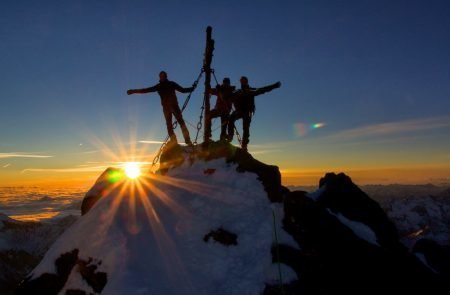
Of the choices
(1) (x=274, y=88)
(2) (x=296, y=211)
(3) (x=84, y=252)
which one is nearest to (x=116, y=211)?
(3) (x=84, y=252)

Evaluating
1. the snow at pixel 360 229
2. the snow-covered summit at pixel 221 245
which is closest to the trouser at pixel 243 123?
the snow-covered summit at pixel 221 245

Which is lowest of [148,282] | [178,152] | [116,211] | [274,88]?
[148,282]

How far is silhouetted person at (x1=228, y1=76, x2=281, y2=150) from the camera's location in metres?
18.1

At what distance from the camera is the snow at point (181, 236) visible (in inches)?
426

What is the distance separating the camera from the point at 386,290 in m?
12.9

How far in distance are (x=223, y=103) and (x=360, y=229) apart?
30.7ft

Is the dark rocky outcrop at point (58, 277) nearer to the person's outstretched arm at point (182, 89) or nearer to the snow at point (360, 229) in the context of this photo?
the person's outstretched arm at point (182, 89)

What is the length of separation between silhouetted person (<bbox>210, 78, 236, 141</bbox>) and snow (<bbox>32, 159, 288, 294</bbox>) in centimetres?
342

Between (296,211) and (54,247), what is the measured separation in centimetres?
997

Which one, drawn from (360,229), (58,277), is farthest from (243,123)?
(58,277)

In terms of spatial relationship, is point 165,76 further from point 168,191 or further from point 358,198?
point 358,198

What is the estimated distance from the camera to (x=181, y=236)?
12.7 meters

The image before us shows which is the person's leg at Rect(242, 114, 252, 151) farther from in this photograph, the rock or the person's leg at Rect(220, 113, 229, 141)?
the rock

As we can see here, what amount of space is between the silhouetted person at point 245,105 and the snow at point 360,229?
6150 mm
